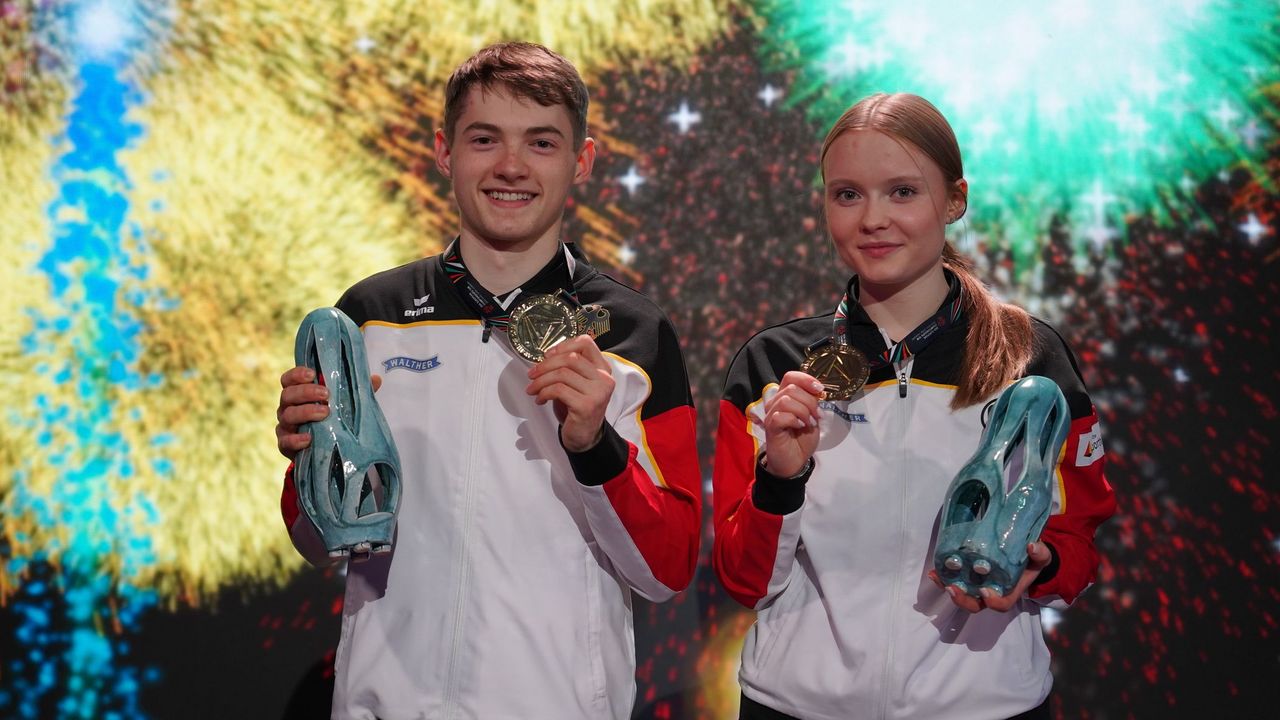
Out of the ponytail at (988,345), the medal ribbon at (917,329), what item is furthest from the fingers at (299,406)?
the ponytail at (988,345)

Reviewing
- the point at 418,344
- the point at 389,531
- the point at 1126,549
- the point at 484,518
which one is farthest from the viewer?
the point at 1126,549

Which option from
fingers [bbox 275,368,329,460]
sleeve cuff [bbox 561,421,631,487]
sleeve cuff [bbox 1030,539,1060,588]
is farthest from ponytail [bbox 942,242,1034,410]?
fingers [bbox 275,368,329,460]

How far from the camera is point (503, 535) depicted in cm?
168

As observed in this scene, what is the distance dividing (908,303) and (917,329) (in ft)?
0.22

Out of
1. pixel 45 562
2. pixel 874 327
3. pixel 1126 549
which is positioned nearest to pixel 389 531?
pixel 874 327

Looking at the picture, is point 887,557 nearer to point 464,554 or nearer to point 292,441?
point 464,554

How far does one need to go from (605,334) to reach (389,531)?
49 centimetres

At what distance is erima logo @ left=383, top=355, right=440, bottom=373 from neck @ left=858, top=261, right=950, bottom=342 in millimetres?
730

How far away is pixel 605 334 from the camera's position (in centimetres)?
182

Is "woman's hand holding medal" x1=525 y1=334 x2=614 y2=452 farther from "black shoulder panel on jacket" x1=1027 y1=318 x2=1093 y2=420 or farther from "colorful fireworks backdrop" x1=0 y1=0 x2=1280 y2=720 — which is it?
"colorful fireworks backdrop" x1=0 y1=0 x2=1280 y2=720

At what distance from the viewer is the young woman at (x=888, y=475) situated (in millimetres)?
1694

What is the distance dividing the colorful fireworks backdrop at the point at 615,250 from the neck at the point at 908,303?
1023mm

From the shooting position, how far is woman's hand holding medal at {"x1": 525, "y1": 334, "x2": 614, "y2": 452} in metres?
1.55

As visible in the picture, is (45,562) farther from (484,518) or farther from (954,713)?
(954,713)
